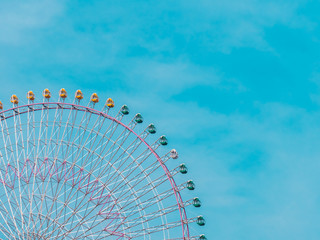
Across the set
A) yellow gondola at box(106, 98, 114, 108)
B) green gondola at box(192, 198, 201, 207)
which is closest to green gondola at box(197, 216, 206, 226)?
green gondola at box(192, 198, 201, 207)

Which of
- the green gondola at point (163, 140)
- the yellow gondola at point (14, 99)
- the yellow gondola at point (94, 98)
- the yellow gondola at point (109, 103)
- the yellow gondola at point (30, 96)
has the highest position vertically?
the yellow gondola at point (30, 96)

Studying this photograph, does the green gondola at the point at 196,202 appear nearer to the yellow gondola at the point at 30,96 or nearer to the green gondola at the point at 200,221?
the green gondola at the point at 200,221

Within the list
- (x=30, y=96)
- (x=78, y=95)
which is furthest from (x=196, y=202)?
(x=30, y=96)

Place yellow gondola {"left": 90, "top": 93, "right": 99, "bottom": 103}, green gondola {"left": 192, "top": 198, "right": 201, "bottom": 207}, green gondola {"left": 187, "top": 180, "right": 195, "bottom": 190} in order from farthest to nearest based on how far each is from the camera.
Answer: yellow gondola {"left": 90, "top": 93, "right": 99, "bottom": 103} < green gondola {"left": 187, "top": 180, "right": 195, "bottom": 190} < green gondola {"left": 192, "top": 198, "right": 201, "bottom": 207}

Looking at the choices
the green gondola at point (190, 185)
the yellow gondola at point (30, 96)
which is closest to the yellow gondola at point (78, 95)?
the yellow gondola at point (30, 96)

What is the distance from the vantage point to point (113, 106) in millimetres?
113000

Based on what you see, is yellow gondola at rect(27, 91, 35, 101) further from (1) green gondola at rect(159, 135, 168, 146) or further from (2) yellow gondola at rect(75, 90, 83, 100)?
(1) green gondola at rect(159, 135, 168, 146)

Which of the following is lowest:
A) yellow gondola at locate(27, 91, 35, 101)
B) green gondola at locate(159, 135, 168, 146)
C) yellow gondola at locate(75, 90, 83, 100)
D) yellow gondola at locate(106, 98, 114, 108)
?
green gondola at locate(159, 135, 168, 146)

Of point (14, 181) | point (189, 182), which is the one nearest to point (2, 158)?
point (14, 181)

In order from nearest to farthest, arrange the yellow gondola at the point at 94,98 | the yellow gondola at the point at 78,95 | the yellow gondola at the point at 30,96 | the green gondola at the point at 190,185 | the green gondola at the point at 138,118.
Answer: the green gondola at the point at 190,185
the green gondola at the point at 138,118
the yellow gondola at the point at 94,98
the yellow gondola at the point at 78,95
the yellow gondola at the point at 30,96

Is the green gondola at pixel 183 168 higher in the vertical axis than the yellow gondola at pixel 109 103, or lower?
lower

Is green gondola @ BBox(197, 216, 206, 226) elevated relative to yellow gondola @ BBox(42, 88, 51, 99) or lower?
lower

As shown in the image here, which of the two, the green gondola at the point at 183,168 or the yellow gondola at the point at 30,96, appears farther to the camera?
the yellow gondola at the point at 30,96

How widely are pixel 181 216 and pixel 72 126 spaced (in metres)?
16.1
